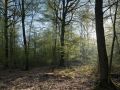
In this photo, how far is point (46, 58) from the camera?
3372 cm

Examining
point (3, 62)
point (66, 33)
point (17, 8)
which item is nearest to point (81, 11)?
point (66, 33)

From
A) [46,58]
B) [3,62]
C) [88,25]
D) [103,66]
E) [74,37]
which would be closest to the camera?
[103,66]

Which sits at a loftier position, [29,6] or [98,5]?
[29,6]

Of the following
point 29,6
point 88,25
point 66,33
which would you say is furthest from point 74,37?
point 29,6

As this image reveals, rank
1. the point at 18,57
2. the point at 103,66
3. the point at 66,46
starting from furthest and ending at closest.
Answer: the point at 18,57 → the point at 66,46 → the point at 103,66

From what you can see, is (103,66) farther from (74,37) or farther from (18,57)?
(18,57)

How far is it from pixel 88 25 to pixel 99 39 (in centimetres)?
1793

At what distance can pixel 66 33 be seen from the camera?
78.3ft

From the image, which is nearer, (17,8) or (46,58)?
(17,8)

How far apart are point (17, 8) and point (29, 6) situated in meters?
1.57

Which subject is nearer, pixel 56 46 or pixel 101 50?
pixel 101 50

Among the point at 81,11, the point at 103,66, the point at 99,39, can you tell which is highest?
the point at 81,11

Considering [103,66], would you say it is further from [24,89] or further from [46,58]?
[46,58]

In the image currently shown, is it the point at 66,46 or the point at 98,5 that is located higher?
the point at 98,5
